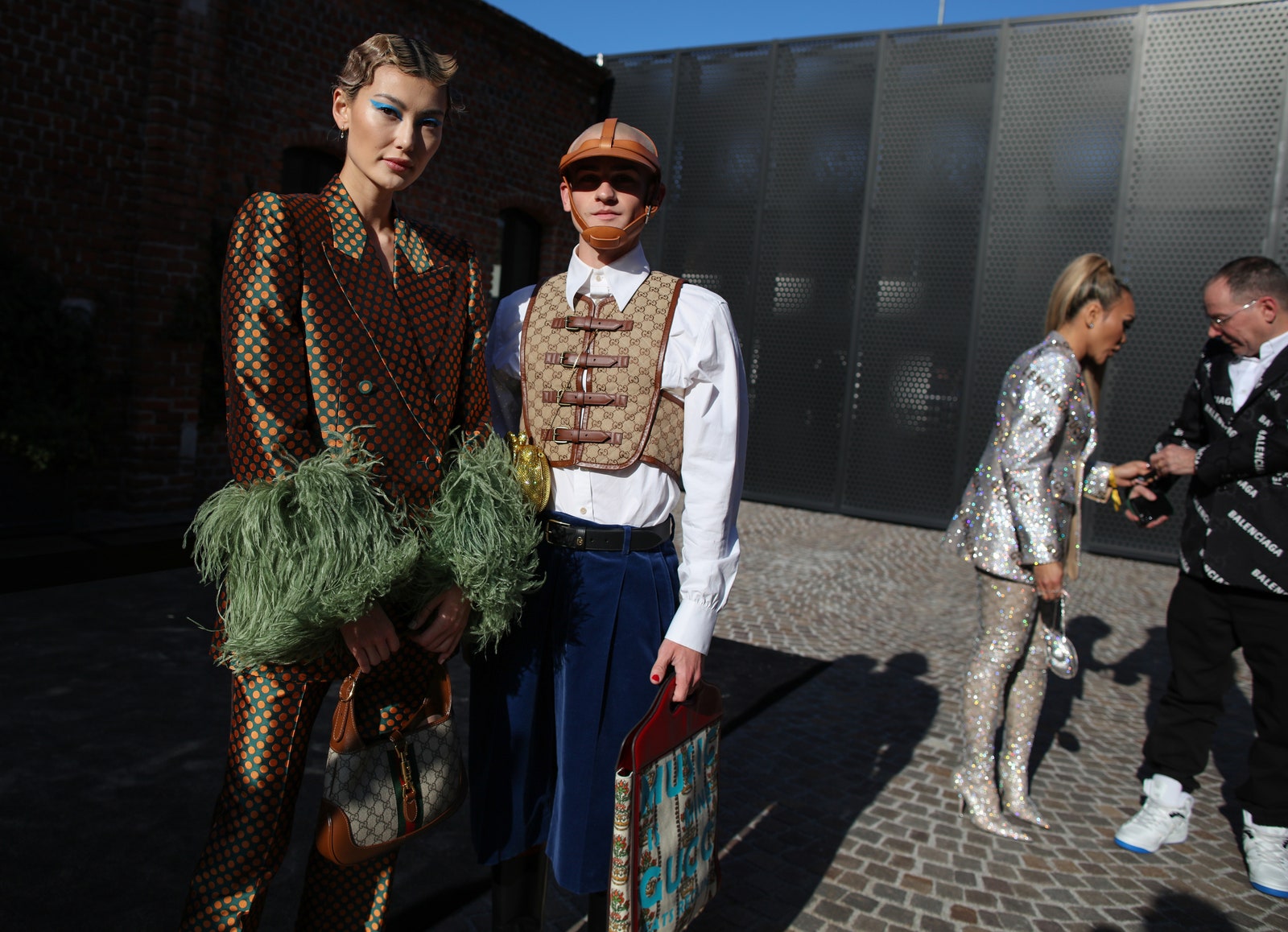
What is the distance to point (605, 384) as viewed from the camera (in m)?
2.15

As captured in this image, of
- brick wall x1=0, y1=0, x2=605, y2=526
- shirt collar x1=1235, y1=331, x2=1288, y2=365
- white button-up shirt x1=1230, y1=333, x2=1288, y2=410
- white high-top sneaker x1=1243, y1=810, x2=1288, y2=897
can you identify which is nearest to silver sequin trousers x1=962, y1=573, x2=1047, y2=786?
white high-top sneaker x1=1243, y1=810, x2=1288, y2=897

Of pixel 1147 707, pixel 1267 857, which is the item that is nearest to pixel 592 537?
pixel 1267 857

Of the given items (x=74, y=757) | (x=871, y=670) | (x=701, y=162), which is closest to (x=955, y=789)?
(x=871, y=670)

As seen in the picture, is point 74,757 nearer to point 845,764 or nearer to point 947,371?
point 845,764

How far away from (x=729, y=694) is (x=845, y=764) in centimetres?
80

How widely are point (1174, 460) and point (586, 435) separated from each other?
2.52 m

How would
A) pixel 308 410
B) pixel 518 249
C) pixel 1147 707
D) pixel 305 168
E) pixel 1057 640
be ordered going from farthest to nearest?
pixel 518 249, pixel 305 168, pixel 1147 707, pixel 1057 640, pixel 308 410

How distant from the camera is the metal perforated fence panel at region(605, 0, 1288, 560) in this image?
8.91 metres

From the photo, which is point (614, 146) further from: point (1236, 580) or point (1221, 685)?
point (1221, 685)

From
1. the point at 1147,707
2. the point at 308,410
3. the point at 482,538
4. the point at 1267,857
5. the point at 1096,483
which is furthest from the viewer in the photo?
the point at 1147,707

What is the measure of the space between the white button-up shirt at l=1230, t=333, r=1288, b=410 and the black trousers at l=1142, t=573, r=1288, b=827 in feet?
2.29

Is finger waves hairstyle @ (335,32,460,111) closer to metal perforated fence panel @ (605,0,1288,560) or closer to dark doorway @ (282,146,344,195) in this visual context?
dark doorway @ (282,146,344,195)

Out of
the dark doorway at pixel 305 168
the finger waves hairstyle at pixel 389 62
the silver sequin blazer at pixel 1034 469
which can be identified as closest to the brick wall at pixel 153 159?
the dark doorway at pixel 305 168

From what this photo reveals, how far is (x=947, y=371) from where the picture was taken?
998 centimetres
